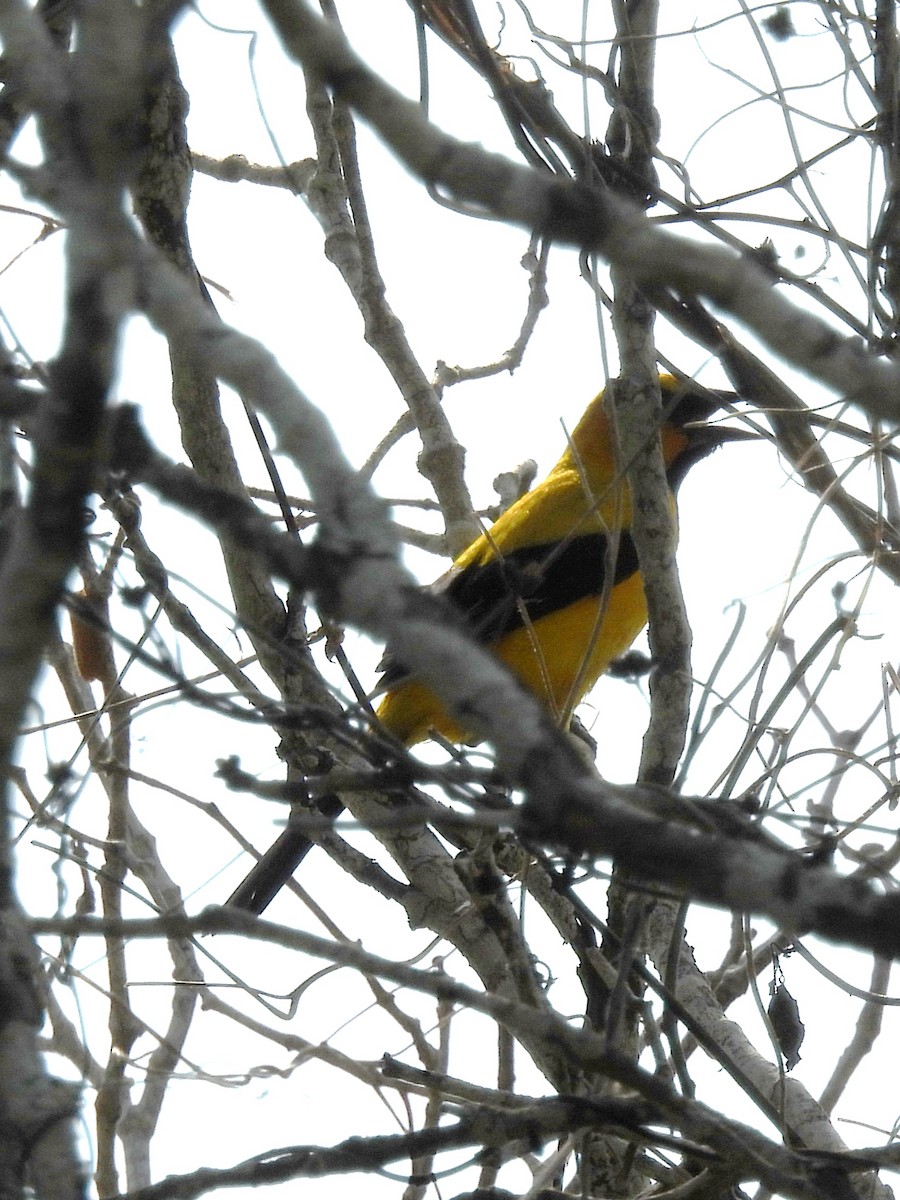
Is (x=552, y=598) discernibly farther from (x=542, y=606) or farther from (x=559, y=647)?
(x=559, y=647)

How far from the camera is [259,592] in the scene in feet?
12.1

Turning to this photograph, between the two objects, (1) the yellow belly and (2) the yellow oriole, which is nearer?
(2) the yellow oriole

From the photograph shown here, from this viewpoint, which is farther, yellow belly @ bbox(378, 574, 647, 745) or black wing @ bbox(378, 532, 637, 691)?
yellow belly @ bbox(378, 574, 647, 745)

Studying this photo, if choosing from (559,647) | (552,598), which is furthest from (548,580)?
(559,647)

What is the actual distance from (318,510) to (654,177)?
254cm

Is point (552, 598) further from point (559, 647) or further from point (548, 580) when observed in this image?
point (559, 647)

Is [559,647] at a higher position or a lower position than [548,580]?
lower

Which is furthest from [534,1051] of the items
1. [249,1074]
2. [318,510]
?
[318,510]

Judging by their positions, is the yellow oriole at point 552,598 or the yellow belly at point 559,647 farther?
the yellow belly at point 559,647

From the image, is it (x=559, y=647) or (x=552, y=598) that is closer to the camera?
(x=552, y=598)

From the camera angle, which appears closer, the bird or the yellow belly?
the bird

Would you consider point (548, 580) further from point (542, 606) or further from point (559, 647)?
point (559, 647)

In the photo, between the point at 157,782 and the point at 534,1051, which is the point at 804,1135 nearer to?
the point at 534,1051

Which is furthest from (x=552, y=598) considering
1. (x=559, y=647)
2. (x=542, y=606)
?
(x=559, y=647)
